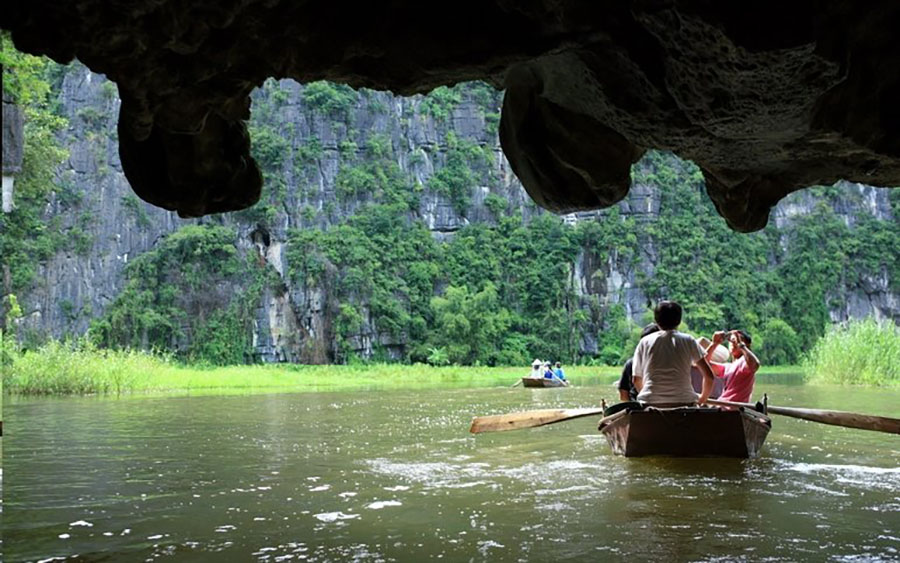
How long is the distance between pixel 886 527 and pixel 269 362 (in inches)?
1504

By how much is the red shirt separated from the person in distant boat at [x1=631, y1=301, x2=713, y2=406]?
53.6 inches

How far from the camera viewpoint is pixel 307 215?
44625 mm

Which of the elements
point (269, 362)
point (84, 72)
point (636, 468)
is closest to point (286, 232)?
point (269, 362)

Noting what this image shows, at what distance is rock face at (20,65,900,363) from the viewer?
132 feet

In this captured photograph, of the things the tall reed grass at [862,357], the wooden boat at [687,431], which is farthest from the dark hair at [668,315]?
the tall reed grass at [862,357]

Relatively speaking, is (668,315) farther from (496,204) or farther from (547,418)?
(496,204)

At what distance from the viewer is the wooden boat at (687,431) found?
632 centimetres

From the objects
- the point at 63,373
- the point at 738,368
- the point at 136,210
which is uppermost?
the point at 136,210

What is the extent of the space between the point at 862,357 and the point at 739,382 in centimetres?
1426

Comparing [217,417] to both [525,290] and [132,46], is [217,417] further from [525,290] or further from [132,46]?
[525,290]

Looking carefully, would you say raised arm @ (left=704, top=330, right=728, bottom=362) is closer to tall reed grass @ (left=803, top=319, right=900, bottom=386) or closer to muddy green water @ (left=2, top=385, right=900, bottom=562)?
muddy green water @ (left=2, top=385, right=900, bottom=562)

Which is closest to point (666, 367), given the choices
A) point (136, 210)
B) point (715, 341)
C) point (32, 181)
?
point (715, 341)

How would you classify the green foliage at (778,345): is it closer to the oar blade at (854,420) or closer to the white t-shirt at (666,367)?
the oar blade at (854,420)

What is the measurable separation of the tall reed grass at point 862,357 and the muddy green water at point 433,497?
452 inches
